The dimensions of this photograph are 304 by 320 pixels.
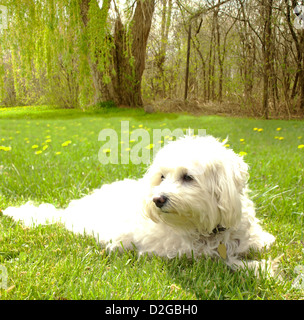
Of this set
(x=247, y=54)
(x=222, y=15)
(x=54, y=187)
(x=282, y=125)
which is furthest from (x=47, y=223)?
(x=247, y=54)

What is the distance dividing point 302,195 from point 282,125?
4310mm

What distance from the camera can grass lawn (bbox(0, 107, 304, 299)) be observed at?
1619 millimetres

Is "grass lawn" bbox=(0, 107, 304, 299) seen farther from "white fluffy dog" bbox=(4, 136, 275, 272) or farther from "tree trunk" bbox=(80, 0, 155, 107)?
"tree trunk" bbox=(80, 0, 155, 107)

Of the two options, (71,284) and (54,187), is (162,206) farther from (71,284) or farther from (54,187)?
(54,187)

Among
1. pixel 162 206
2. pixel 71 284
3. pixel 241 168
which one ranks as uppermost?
pixel 241 168

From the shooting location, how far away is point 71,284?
5.23ft

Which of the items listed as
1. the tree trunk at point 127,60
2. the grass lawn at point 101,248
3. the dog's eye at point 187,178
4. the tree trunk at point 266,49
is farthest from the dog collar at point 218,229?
the tree trunk at point 266,49

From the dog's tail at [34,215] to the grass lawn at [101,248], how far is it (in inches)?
3.2

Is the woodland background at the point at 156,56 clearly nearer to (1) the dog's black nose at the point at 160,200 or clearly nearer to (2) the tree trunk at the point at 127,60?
(2) the tree trunk at the point at 127,60

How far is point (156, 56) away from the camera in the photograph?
545 centimetres

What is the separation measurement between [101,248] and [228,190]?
3.28 feet

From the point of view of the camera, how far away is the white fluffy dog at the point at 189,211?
1.77m

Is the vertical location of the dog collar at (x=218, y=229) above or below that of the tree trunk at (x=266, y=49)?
below

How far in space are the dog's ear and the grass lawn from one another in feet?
0.97
